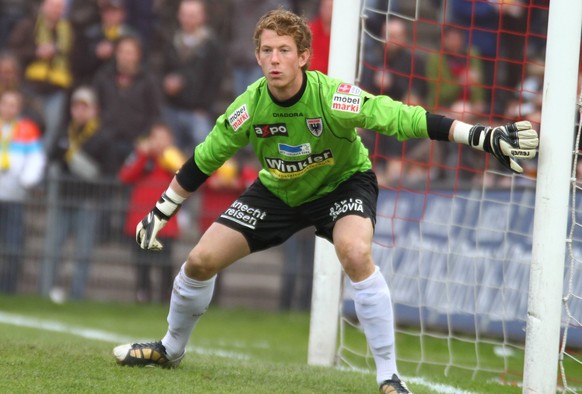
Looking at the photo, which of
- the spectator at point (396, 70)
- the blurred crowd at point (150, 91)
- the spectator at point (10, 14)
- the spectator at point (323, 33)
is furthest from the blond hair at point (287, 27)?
the spectator at point (10, 14)

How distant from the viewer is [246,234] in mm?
6941

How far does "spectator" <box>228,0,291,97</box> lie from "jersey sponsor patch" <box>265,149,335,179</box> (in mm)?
9308

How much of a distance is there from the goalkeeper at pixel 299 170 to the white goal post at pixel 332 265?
1.57m

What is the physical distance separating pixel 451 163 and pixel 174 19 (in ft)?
16.1

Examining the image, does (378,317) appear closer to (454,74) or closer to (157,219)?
(157,219)

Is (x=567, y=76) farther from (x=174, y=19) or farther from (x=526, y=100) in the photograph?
(x=174, y=19)

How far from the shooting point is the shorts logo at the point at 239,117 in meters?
6.62

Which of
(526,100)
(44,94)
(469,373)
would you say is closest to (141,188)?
(44,94)

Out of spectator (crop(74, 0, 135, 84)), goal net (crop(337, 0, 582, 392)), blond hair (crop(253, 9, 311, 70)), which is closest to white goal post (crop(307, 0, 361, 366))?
goal net (crop(337, 0, 582, 392))

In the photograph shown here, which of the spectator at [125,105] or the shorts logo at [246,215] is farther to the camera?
the spectator at [125,105]

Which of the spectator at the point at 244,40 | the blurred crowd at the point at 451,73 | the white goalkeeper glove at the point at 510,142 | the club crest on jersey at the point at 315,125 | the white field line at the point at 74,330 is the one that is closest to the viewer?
the white goalkeeper glove at the point at 510,142

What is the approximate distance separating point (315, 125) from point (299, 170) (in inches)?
13.2

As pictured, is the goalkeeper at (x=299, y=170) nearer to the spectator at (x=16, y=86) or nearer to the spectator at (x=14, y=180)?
the spectator at (x=14, y=180)

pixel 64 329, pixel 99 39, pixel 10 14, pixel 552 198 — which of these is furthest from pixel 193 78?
pixel 552 198
